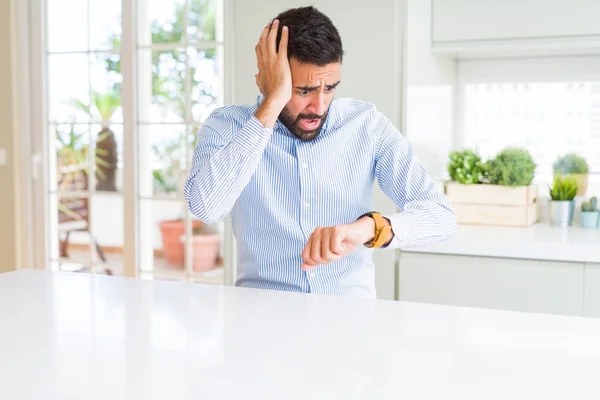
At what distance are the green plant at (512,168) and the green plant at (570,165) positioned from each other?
274 millimetres

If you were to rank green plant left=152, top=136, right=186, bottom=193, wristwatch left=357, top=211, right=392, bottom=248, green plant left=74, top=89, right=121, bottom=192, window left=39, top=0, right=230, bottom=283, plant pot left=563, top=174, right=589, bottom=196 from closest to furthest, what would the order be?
wristwatch left=357, top=211, right=392, bottom=248
plant pot left=563, top=174, right=589, bottom=196
window left=39, top=0, right=230, bottom=283
green plant left=152, top=136, right=186, bottom=193
green plant left=74, top=89, right=121, bottom=192

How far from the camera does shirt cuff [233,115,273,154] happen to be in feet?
5.70

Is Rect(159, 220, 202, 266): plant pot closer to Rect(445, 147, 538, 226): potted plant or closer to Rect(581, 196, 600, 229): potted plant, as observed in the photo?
Rect(445, 147, 538, 226): potted plant

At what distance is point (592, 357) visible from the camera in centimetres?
112

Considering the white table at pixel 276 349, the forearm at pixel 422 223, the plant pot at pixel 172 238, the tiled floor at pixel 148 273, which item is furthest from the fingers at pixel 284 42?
the plant pot at pixel 172 238

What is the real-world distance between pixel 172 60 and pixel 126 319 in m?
2.52

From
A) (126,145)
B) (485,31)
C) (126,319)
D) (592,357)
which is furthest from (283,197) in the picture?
(126,145)

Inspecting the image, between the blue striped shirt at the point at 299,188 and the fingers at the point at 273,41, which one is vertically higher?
the fingers at the point at 273,41

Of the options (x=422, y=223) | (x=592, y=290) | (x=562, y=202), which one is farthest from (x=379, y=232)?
(x=562, y=202)

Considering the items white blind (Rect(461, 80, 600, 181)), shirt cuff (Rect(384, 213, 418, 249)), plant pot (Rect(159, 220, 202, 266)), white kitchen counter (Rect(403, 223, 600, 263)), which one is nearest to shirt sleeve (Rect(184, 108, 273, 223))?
shirt cuff (Rect(384, 213, 418, 249))

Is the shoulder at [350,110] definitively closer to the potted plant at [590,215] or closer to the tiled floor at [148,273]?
the potted plant at [590,215]

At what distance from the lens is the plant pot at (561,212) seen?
9.36 ft

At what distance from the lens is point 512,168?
2.78 m

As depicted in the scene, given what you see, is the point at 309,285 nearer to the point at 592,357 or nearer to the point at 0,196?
the point at 592,357
